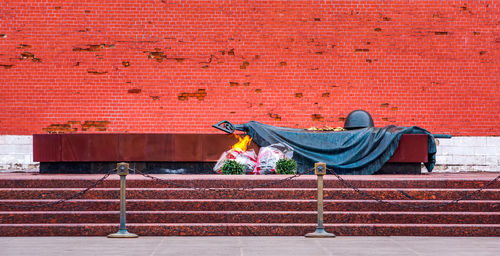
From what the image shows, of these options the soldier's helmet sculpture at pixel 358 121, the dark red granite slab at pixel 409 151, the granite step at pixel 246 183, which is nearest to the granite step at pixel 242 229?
the granite step at pixel 246 183

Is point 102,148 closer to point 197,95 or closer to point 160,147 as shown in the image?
point 160,147

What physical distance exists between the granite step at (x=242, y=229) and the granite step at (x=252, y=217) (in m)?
0.17

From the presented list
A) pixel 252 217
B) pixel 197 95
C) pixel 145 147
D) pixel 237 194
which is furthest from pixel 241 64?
pixel 252 217

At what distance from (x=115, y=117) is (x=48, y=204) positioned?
13.3 ft

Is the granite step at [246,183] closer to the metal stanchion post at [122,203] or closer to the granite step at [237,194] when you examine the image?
the granite step at [237,194]

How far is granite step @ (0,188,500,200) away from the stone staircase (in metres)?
0.01

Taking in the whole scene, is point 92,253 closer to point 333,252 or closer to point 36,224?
point 36,224

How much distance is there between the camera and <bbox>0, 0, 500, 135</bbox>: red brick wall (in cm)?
1020

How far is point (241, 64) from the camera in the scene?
10234 mm

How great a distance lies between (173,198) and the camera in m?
6.66

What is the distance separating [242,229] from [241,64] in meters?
4.71

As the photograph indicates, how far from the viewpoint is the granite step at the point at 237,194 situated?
6.64 metres

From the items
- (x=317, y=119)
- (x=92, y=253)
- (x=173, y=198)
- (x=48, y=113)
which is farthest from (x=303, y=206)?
(x=48, y=113)

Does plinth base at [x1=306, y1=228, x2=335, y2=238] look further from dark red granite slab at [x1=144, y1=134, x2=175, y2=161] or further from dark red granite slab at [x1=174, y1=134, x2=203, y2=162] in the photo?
dark red granite slab at [x1=144, y1=134, x2=175, y2=161]
